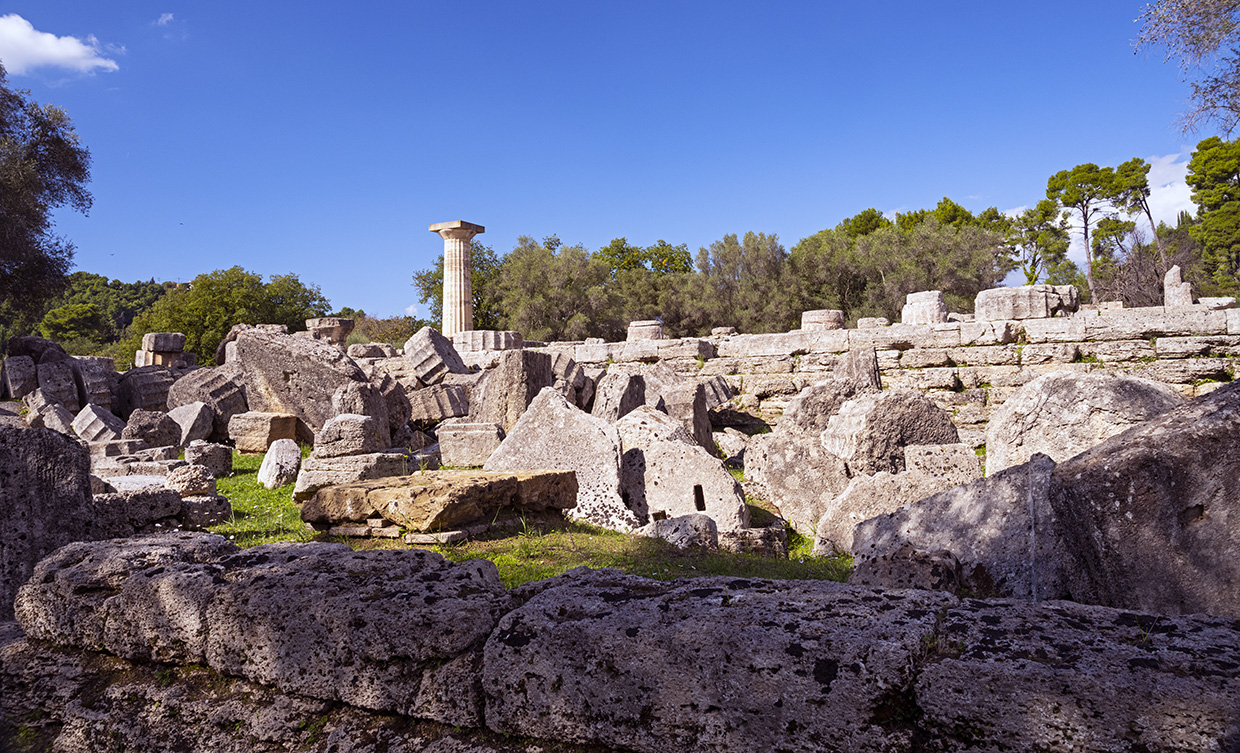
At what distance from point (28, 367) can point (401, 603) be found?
16.6m

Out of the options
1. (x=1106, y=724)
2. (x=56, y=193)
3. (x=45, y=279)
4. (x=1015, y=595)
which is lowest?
(x=1015, y=595)

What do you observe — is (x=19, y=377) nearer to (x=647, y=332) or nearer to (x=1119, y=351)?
(x=647, y=332)

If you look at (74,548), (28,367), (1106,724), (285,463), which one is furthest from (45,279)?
(1106,724)

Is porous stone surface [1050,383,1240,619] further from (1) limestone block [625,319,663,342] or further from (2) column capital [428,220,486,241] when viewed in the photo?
(2) column capital [428,220,486,241]

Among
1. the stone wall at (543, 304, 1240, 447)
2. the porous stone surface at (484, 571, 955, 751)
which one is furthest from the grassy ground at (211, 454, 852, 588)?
the stone wall at (543, 304, 1240, 447)

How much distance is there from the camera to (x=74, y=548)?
2988mm

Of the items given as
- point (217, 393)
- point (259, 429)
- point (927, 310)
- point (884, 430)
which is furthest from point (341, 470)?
point (927, 310)

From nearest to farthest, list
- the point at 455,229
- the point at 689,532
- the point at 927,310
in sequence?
the point at 689,532 < the point at 927,310 < the point at 455,229

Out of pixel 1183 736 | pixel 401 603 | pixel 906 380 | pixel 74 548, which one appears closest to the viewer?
pixel 1183 736

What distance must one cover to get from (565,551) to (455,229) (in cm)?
1973

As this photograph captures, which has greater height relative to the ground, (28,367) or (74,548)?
(28,367)

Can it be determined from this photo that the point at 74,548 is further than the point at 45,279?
No

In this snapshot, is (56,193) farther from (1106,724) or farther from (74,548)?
(1106,724)

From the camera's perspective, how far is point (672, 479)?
6.70 metres
